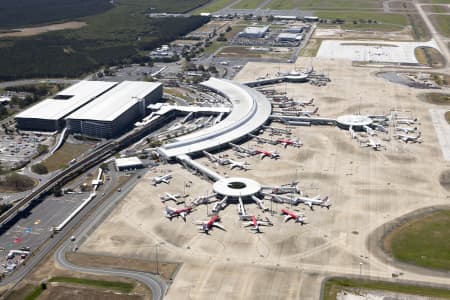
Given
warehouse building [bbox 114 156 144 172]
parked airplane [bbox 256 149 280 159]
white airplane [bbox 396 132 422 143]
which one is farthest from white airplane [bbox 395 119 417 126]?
warehouse building [bbox 114 156 144 172]

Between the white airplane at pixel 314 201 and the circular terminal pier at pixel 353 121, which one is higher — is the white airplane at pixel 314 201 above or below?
below

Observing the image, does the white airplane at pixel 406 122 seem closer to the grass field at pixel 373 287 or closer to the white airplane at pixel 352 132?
the white airplane at pixel 352 132

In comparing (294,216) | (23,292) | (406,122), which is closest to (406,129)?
(406,122)

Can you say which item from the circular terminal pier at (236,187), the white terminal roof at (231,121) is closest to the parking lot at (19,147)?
the white terminal roof at (231,121)

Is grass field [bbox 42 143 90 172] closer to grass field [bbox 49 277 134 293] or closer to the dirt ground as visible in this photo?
grass field [bbox 49 277 134 293]

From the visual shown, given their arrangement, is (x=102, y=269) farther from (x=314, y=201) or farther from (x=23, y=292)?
(x=314, y=201)

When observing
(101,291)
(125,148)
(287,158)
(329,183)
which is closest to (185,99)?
(125,148)

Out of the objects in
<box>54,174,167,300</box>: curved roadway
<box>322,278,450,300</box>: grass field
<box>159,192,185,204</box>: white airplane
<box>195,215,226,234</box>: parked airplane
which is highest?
<box>322,278,450,300</box>: grass field
